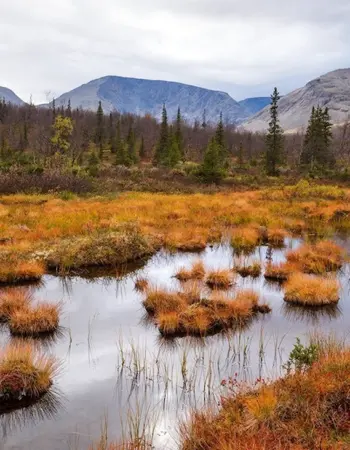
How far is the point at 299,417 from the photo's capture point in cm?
510

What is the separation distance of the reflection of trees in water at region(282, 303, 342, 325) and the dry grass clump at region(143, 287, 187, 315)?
2.42m

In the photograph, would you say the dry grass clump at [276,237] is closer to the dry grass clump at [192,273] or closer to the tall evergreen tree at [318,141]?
the dry grass clump at [192,273]

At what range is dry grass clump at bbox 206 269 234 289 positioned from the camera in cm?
1150

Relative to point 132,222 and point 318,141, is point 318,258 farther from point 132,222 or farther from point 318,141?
point 318,141

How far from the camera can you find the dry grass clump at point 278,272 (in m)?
12.4

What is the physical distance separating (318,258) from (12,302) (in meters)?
9.32

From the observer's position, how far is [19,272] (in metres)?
11.9

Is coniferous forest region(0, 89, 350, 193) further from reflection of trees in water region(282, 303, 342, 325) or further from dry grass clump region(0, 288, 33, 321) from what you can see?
reflection of trees in water region(282, 303, 342, 325)

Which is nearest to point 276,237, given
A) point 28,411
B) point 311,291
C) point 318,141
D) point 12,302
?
point 311,291

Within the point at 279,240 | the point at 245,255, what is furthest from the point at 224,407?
the point at 279,240

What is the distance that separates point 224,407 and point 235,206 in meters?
20.0

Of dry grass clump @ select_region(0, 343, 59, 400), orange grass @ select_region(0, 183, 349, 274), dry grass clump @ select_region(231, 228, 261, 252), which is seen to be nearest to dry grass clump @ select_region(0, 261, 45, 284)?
orange grass @ select_region(0, 183, 349, 274)

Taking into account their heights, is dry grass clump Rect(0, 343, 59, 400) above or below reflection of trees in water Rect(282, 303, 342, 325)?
above

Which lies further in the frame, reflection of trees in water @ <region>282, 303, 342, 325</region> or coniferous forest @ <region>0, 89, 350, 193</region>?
coniferous forest @ <region>0, 89, 350, 193</region>
